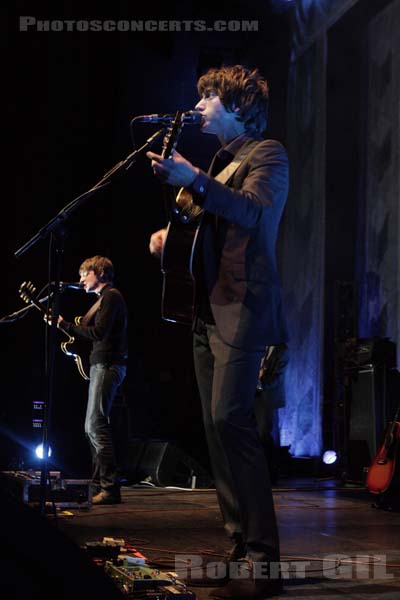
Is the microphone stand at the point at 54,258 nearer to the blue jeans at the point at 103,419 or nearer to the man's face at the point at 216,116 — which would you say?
the man's face at the point at 216,116

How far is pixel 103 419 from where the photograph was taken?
19.6 feet

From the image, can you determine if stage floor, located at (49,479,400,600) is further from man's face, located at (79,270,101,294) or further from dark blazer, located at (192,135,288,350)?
man's face, located at (79,270,101,294)

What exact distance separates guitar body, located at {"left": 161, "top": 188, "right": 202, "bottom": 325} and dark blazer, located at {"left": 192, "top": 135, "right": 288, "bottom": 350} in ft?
0.43

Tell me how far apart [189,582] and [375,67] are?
8.77m

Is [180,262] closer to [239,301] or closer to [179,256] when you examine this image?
[179,256]

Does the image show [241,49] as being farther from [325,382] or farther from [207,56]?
[325,382]

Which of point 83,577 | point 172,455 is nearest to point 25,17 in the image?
point 172,455

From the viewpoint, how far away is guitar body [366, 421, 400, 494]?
5.80 m

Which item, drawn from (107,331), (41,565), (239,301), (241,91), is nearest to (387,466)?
(107,331)

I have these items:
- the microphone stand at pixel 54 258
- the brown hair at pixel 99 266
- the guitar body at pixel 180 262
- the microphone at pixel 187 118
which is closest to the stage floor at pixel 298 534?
the microphone stand at pixel 54 258

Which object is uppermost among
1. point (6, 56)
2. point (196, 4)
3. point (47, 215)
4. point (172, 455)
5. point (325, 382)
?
point (196, 4)

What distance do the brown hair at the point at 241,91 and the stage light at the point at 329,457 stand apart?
7106 millimetres

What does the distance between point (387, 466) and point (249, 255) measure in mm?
3718

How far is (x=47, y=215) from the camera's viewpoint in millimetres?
10031
